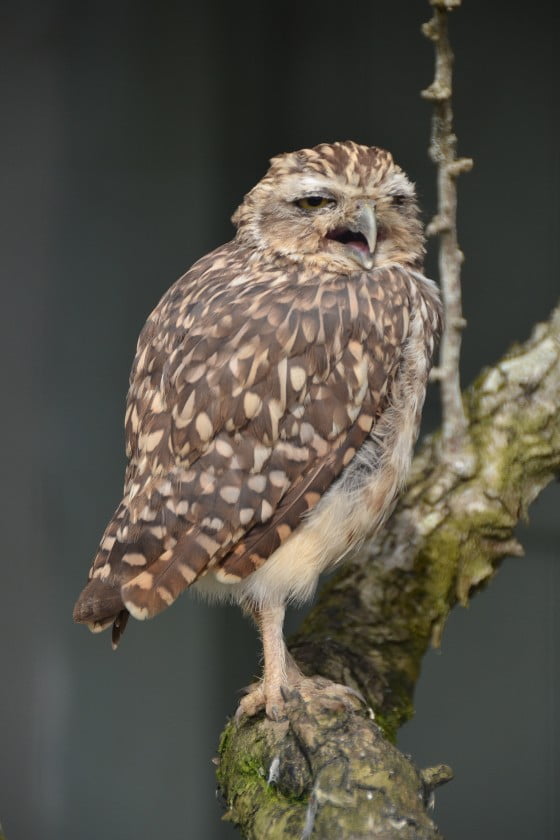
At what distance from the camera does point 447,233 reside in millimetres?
2457

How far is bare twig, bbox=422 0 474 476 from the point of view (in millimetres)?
2250

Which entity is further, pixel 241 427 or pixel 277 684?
pixel 277 684

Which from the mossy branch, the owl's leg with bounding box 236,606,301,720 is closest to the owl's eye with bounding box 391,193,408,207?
Result: the mossy branch

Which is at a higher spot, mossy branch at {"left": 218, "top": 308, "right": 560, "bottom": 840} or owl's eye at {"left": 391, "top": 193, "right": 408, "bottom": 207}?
owl's eye at {"left": 391, "top": 193, "right": 408, "bottom": 207}

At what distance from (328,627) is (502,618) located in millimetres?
1803

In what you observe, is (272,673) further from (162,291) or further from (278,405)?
(162,291)

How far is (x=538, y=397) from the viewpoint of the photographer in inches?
107

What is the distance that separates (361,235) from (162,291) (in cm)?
196

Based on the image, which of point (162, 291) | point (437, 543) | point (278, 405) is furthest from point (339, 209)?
point (162, 291)

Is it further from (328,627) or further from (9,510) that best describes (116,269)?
(328,627)

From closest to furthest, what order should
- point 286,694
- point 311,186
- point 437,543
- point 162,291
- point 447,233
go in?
1. point 286,694
2. point 311,186
3. point 447,233
4. point 437,543
5. point 162,291

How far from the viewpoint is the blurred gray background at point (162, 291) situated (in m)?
4.01

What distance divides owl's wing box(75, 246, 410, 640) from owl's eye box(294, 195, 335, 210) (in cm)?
19

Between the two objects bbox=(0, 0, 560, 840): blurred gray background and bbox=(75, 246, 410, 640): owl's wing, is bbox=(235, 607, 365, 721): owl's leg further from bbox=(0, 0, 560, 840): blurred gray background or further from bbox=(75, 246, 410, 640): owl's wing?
bbox=(0, 0, 560, 840): blurred gray background
